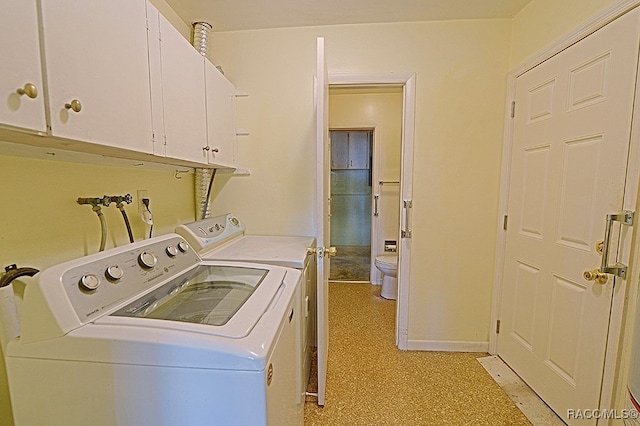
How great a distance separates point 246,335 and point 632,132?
1.65m

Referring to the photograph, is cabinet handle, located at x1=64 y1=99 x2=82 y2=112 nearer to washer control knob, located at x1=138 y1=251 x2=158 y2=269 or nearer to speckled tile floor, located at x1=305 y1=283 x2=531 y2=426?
washer control knob, located at x1=138 y1=251 x2=158 y2=269

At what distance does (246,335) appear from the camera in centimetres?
75

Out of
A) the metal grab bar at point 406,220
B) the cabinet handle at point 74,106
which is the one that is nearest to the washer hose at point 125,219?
the cabinet handle at point 74,106

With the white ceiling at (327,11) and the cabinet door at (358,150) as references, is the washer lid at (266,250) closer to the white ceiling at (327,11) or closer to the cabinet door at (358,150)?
the white ceiling at (327,11)

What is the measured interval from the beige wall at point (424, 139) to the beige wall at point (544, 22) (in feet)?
0.30

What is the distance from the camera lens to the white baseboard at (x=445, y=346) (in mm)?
2186

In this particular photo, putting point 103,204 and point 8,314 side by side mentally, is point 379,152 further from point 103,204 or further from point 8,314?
point 8,314

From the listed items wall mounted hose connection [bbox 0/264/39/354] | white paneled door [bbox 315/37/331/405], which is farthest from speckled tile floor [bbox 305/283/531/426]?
wall mounted hose connection [bbox 0/264/39/354]

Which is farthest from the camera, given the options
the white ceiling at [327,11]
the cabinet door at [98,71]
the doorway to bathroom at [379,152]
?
the doorway to bathroom at [379,152]

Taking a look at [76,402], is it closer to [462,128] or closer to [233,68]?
[233,68]

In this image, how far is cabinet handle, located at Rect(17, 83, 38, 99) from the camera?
0.67 metres

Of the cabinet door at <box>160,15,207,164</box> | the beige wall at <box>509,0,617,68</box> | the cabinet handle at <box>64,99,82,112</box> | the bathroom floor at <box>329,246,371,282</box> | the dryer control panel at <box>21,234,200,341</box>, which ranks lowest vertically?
the bathroom floor at <box>329,246,371,282</box>

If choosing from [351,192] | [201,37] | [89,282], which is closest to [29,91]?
[89,282]

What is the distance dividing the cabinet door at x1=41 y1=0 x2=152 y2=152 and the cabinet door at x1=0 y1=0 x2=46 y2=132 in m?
0.03
